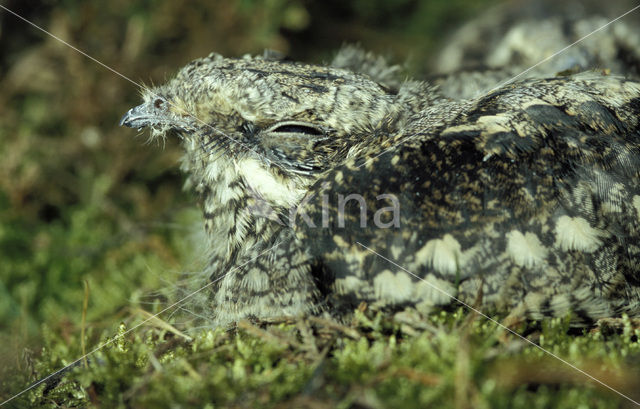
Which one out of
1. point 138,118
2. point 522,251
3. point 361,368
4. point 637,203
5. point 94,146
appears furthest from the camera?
point 94,146

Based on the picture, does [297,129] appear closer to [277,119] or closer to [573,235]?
[277,119]

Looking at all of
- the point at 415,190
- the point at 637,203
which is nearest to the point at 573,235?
the point at 637,203

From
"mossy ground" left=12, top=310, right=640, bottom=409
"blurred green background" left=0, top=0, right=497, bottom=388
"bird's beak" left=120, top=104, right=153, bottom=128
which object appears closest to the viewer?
"mossy ground" left=12, top=310, right=640, bottom=409

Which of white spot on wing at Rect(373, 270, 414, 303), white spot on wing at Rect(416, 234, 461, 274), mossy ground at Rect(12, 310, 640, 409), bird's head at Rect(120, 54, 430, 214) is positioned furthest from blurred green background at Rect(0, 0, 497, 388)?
white spot on wing at Rect(416, 234, 461, 274)

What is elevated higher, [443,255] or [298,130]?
[298,130]

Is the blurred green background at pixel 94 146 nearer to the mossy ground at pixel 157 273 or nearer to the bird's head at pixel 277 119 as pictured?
the mossy ground at pixel 157 273

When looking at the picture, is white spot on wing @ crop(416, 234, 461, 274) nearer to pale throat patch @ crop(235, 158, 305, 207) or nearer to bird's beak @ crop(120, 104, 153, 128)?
pale throat patch @ crop(235, 158, 305, 207)

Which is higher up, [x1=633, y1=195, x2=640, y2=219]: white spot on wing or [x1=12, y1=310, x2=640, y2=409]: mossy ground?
[x1=633, y1=195, x2=640, y2=219]: white spot on wing
